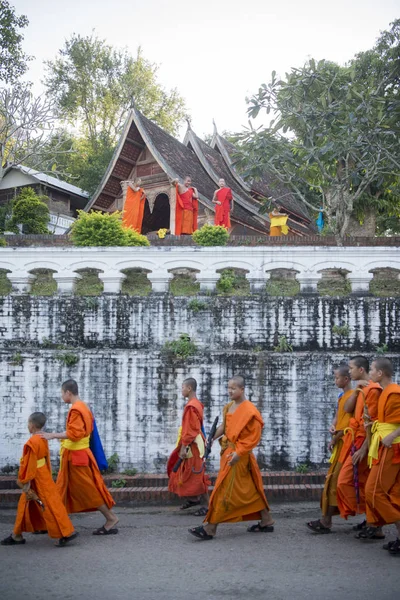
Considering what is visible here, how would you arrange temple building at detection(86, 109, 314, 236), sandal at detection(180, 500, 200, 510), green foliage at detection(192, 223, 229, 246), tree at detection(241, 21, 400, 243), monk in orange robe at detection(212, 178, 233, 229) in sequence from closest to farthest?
sandal at detection(180, 500, 200, 510)
green foliage at detection(192, 223, 229, 246)
tree at detection(241, 21, 400, 243)
monk in orange robe at detection(212, 178, 233, 229)
temple building at detection(86, 109, 314, 236)

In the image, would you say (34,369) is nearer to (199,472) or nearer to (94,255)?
(94,255)

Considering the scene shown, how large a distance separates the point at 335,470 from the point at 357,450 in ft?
1.29

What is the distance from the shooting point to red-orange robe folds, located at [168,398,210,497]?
293 inches

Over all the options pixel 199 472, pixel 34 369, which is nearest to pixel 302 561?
pixel 199 472

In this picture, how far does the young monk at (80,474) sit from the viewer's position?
6566 millimetres

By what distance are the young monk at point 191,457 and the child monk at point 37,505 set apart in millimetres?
1570

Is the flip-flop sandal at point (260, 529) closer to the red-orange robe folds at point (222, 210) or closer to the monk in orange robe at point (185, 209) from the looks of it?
the red-orange robe folds at point (222, 210)

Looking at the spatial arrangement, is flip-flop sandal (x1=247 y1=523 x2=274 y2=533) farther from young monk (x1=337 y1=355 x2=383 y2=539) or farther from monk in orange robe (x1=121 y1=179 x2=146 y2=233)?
monk in orange robe (x1=121 y1=179 x2=146 y2=233)

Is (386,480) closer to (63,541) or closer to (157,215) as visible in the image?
(63,541)

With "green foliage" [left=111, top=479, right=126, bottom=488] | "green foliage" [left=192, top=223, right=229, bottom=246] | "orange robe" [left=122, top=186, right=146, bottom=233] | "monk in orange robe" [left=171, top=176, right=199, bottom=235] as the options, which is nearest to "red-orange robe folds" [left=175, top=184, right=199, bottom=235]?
"monk in orange robe" [left=171, top=176, right=199, bottom=235]

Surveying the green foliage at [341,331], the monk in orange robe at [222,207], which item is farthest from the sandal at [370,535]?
the monk in orange robe at [222,207]

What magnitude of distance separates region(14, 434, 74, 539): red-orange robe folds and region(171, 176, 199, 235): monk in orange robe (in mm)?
12199

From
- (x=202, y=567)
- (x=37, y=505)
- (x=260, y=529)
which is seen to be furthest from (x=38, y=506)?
(x=260, y=529)

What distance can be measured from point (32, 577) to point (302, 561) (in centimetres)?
235
